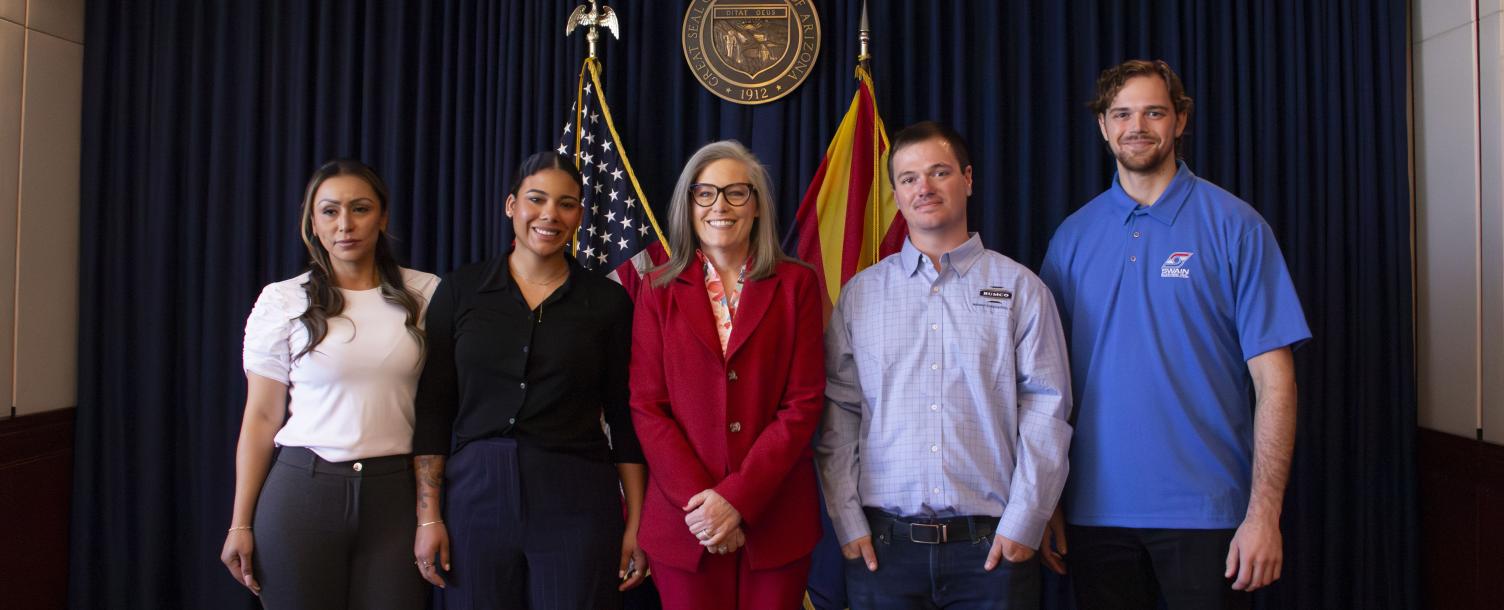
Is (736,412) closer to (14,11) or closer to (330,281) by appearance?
(330,281)

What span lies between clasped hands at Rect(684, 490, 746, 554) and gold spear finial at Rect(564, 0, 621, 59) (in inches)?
77.4

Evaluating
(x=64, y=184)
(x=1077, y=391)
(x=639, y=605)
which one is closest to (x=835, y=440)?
(x=1077, y=391)

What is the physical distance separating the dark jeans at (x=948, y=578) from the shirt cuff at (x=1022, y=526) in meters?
0.05

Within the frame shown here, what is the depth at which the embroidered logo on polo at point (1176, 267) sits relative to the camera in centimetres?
193

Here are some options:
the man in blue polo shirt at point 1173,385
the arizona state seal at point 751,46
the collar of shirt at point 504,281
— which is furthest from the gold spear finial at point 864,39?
the collar of shirt at point 504,281

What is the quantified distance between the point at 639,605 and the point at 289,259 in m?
1.90

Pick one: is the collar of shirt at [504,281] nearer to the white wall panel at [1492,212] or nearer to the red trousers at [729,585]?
the red trousers at [729,585]

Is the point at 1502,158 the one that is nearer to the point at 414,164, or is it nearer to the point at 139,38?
the point at 414,164

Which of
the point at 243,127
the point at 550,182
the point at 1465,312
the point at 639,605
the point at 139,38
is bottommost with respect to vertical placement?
the point at 639,605

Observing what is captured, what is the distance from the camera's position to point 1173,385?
190 centimetres

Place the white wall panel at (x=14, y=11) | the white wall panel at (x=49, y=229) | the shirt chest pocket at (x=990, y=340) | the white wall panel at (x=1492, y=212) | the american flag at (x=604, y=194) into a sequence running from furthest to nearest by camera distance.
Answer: the american flag at (x=604, y=194), the white wall panel at (x=49, y=229), the white wall panel at (x=14, y=11), the white wall panel at (x=1492, y=212), the shirt chest pocket at (x=990, y=340)

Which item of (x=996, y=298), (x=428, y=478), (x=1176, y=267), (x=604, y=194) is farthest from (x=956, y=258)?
(x=604, y=194)

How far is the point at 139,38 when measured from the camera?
3.21 m

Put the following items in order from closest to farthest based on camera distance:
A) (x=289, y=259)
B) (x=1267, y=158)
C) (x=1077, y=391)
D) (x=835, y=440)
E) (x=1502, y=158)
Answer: (x=835, y=440) → (x=1077, y=391) → (x=1502, y=158) → (x=1267, y=158) → (x=289, y=259)
